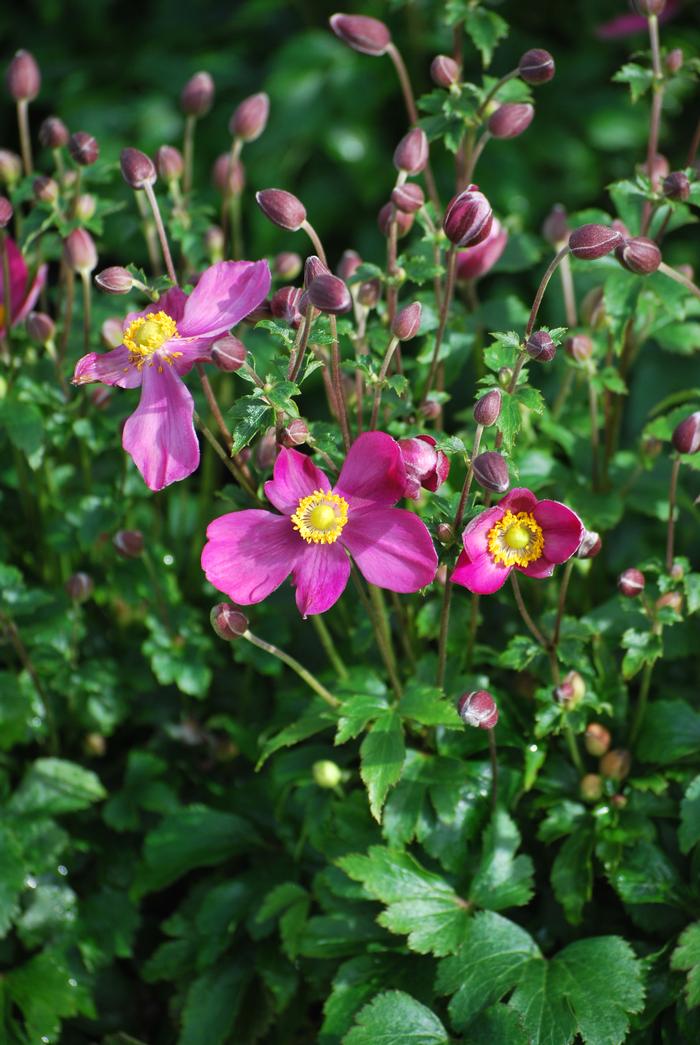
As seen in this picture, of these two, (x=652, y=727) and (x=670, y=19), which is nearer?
(x=652, y=727)

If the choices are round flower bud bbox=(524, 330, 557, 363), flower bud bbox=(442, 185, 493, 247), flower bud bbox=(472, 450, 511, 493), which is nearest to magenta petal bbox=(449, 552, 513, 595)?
flower bud bbox=(472, 450, 511, 493)

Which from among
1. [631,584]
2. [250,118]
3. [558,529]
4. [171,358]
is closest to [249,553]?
[171,358]

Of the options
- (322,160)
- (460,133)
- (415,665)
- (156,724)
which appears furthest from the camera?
(322,160)

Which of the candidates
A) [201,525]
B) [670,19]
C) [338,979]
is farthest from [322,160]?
[338,979]

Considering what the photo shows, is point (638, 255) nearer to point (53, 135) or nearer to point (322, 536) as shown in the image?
point (322, 536)

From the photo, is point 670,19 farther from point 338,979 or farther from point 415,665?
point 338,979

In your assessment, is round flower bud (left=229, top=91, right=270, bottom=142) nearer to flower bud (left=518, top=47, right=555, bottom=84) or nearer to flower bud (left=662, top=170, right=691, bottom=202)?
flower bud (left=518, top=47, right=555, bottom=84)

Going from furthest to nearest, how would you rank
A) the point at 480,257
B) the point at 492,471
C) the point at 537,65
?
1. the point at 480,257
2. the point at 537,65
3. the point at 492,471
